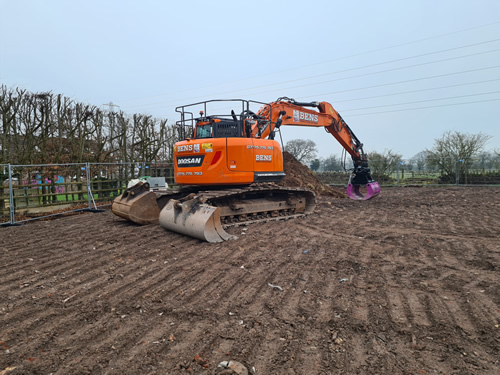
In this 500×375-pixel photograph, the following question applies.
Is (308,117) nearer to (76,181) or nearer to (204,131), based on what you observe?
(204,131)

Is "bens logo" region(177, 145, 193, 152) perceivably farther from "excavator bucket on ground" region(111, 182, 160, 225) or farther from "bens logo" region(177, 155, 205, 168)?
"excavator bucket on ground" region(111, 182, 160, 225)

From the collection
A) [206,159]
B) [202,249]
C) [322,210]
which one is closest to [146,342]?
[202,249]

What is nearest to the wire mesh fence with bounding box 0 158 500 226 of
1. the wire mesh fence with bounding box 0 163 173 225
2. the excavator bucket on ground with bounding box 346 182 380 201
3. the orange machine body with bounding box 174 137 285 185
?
the wire mesh fence with bounding box 0 163 173 225

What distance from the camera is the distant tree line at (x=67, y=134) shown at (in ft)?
40.6

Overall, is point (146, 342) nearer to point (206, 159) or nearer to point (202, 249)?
point (202, 249)

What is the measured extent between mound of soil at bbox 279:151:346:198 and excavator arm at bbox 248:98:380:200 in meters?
2.48

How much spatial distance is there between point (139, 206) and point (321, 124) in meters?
7.02

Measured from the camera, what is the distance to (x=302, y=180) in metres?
16.2

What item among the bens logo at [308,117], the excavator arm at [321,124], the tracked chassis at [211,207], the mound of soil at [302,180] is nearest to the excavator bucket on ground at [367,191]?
the excavator arm at [321,124]

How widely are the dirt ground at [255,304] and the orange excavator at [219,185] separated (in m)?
0.65

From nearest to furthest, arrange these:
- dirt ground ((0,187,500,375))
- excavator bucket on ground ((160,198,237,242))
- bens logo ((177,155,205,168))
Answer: dirt ground ((0,187,500,375)) → excavator bucket on ground ((160,198,237,242)) → bens logo ((177,155,205,168))

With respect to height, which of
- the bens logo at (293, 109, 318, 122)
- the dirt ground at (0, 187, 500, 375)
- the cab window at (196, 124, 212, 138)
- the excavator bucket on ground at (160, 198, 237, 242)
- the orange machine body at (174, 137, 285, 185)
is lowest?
the dirt ground at (0, 187, 500, 375)

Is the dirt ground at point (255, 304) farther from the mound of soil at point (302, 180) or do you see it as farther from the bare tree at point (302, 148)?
the bare tree at point (302, 148)

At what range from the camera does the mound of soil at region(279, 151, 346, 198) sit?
15.8 metres
